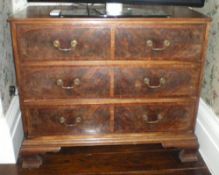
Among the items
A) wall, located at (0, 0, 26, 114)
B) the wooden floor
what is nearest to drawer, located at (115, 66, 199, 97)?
the wooden floor

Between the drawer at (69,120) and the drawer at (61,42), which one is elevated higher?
the drawer at (61,42)

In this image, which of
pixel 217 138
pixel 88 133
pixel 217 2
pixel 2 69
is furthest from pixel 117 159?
pixel 217 2

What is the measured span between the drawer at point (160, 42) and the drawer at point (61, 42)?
78mm

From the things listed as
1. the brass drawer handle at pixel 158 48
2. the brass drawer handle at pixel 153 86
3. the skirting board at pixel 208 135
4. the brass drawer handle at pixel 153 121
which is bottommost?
the skirting board at pixel 208 135

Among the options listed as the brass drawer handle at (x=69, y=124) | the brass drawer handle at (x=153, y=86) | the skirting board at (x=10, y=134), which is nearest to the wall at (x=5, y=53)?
the skirting board at (x=10, y=134)

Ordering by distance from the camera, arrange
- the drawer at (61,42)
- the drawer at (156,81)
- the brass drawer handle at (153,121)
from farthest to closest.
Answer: the brass drawer handle at (153,121) < the drawer at (156,81) < the drawer at (61,42)

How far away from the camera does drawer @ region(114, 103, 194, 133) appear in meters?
1.46

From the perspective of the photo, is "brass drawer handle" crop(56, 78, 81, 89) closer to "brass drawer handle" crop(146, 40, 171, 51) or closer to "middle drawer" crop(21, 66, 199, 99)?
"middle drawer" crop(21, 66, 199, 99)

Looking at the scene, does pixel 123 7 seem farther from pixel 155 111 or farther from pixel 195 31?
pixel 155 111

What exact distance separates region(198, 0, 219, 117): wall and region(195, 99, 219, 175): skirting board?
0.16 feet

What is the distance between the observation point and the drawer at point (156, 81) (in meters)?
1.37

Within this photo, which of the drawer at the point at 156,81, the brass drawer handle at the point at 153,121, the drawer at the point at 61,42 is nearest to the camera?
the drawer at the point at 61,42

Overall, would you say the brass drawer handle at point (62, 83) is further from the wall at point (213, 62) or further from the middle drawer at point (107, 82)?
the wall at point (213, 62)

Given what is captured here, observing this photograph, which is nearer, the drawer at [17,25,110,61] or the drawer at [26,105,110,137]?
the drawer at [17,25,110,61]
